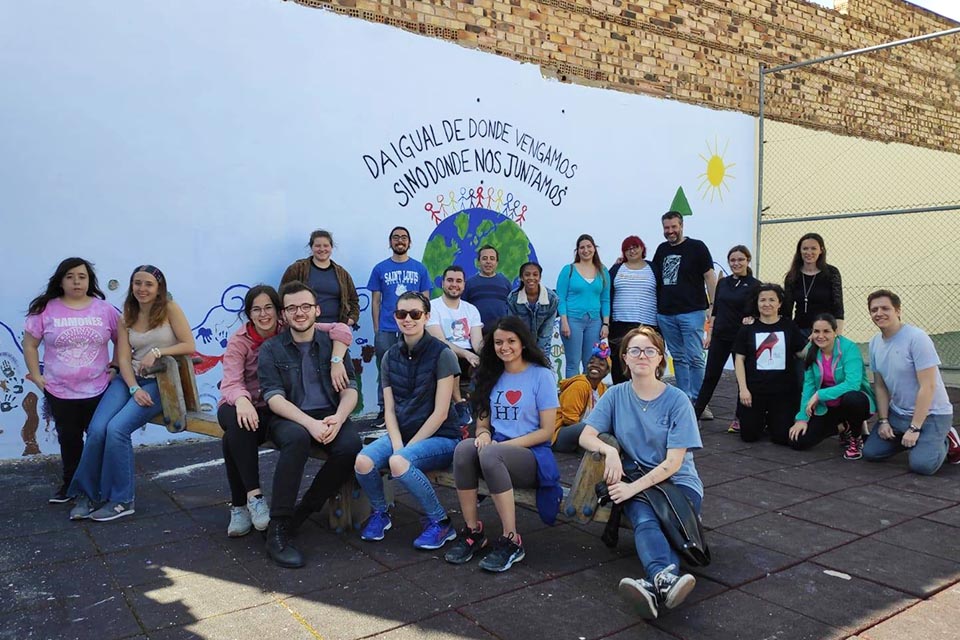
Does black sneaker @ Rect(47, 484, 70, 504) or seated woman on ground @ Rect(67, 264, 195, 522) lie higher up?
seated woman on ground @ Rect(67, 264, 195, 522)

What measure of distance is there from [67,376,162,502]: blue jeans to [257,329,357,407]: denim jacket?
1.02m

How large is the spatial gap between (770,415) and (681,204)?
14.0ft

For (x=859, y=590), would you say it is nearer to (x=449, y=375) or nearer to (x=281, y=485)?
(x=449, y=375)

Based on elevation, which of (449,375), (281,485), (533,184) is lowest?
(281,485)

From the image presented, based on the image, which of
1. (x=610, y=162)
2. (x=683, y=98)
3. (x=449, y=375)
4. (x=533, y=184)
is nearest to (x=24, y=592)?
(x=449, y=375)

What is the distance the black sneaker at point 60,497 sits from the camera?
459 cm

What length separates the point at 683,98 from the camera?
9.74m

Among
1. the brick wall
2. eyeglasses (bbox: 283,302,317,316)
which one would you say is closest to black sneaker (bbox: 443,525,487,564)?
eyeglasses (bbox: 283,302,317,316)

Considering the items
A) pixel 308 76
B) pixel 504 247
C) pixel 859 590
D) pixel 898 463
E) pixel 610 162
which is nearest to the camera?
pixel 859 590

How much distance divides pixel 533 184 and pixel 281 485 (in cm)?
529

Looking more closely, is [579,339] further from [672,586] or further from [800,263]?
[672,586]

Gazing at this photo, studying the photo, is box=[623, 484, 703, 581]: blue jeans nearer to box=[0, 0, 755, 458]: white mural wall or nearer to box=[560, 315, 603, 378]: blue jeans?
box=[560, 315, 603, 378]: blue jeans

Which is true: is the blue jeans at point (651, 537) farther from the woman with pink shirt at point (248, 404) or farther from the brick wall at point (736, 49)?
the brick wall at point (736, 49)

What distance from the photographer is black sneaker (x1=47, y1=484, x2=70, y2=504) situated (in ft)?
15.0
